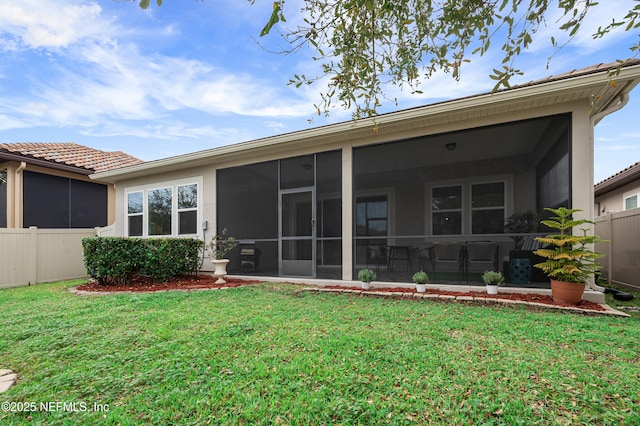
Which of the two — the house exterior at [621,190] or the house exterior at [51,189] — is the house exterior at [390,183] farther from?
the house exterior at [621,190]

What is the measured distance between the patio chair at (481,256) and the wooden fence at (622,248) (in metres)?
2.90

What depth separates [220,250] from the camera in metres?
8.40

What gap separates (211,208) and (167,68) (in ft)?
14.0

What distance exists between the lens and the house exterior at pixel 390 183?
202 inches

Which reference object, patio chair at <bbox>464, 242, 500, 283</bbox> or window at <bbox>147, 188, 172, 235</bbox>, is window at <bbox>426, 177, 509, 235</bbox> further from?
window at <bbox>147, 188, 172, 235</bbox>

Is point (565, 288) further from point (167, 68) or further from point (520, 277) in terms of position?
point (167, 68)

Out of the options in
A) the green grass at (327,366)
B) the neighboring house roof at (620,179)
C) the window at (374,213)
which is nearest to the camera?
the green grass at (327,366)

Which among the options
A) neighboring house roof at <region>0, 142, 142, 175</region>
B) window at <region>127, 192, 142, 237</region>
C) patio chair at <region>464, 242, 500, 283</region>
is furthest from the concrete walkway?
neighboring house roof at <region>0, 142, 142, 175</region>

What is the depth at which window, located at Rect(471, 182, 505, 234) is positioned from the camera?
636 centimetres

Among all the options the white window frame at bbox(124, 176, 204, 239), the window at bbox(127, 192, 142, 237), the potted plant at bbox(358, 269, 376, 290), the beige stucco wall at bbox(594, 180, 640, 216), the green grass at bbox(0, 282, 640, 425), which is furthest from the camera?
the window at bbox(127, 192, 142, 237)

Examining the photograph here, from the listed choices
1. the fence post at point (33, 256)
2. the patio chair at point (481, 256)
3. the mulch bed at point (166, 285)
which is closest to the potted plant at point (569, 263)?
the patio chair at point (481, 256)

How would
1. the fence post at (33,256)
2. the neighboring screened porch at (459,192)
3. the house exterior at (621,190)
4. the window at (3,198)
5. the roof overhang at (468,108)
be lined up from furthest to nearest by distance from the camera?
1. the window at (3,198)
2. the house exterior at (621,190)
3. the fence post at (33,256)
4. the neighboring screened porch at (459,192)
5. the roof overhang at (468,108)

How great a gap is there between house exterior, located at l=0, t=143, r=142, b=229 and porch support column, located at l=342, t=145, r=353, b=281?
360 inches

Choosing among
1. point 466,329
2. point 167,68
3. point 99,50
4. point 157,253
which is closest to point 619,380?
point 466,329
